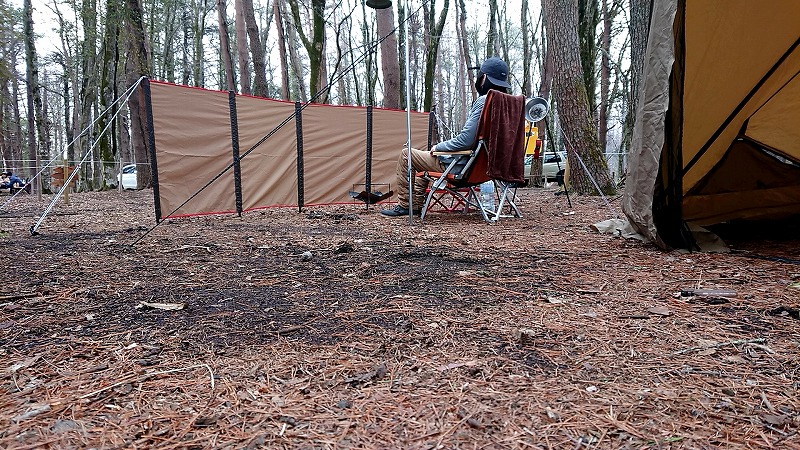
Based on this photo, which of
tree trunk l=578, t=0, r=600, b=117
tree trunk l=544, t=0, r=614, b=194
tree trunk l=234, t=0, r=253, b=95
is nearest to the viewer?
tree trunk l=544, t=0, r=614, b=194

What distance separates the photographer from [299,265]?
2.83 meters

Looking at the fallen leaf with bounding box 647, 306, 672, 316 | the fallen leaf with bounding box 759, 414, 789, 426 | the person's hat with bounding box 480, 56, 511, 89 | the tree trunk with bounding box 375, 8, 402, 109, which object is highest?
the tree trunk with bounding box 375, 8, 402, 109

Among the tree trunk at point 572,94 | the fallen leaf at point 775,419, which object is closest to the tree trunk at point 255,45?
the tree trunk at point 572,94

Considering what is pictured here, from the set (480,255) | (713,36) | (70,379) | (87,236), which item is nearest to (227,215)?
(87,236)

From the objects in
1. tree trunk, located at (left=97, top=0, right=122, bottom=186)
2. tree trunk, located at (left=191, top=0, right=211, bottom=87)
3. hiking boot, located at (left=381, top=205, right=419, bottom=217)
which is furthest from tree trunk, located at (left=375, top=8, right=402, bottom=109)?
tree trunk, located at (left=191, top=0, right=211, bottom=87)

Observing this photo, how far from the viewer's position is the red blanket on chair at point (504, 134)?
4387 mm

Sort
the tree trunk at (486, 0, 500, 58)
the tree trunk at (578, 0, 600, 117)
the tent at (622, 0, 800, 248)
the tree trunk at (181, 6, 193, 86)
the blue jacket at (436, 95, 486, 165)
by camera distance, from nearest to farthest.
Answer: the tent at (622, 0, 800, 248), the blue jacket at (436, 95, 486, 165), the tree trunk at (578, 0, 600, 117), the tree trunk at (486, 0, 500, 58), the tree trunk at (181, 6, 193, 86)

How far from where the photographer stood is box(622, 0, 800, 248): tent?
2668 millimetres

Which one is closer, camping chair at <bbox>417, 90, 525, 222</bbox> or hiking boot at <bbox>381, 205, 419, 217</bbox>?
camping chair at <bbox>417, 90, 525, 222</bbox>

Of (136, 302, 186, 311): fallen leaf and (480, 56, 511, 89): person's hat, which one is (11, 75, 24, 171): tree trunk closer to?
(480, 56, 511, 89): person's hat

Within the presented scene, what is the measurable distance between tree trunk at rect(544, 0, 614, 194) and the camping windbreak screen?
2192 mm

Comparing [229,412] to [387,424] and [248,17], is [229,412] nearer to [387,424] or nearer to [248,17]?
[387,424]

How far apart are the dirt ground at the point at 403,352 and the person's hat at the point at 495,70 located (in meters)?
2.55

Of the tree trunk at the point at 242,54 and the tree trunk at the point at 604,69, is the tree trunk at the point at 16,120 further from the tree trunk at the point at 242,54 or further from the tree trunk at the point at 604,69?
the tree trunk at the point at 604,69
